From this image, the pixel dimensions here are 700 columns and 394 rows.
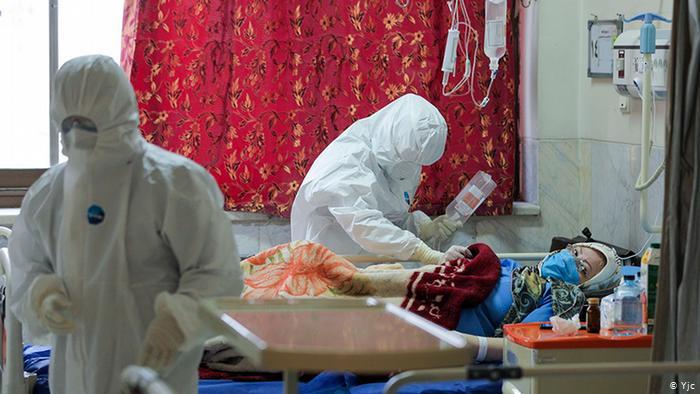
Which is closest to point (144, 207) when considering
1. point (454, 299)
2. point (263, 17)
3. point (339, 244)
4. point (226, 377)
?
point (226, 377)

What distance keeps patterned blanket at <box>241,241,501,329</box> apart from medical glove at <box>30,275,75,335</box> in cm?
132

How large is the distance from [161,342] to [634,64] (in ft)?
9.48

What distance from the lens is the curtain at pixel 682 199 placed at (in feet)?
8.67

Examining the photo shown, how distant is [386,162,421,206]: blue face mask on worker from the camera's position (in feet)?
16.0

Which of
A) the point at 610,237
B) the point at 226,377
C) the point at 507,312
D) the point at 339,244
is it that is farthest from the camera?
the point at 610,237

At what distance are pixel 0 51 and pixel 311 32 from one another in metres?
1.56

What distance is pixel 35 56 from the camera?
17.6 feet

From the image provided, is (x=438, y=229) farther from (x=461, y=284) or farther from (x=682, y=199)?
(x=682, y=199)

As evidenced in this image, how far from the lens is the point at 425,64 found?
17.8 ft

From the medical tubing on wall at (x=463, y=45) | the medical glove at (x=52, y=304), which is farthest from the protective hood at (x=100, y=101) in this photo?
→ the medical tubing on wall at (x=463, y=45)

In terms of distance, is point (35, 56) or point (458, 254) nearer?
point (458, 254)

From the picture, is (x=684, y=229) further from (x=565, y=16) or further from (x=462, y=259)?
(x=565, y=16)

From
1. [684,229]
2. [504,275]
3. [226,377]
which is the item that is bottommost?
[226,377]

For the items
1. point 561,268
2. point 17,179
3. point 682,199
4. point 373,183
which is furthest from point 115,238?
point 17,179
